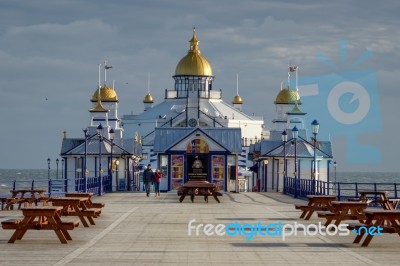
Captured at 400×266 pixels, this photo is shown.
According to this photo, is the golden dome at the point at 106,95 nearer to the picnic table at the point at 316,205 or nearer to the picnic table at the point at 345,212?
the picnic table at the point at 316,205


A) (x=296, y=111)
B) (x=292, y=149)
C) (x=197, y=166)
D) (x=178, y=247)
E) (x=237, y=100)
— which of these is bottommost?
(x=178, y=247)

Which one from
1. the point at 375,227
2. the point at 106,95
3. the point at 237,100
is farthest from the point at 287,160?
the point at 237,100

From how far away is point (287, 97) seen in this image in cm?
11006

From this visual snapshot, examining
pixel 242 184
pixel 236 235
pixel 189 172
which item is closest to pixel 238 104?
pixel 242 184

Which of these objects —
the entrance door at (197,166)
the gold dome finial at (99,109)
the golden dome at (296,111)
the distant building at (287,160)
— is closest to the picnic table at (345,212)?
the entrance door at (197,166)

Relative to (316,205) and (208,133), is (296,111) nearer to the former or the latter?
(208,133)

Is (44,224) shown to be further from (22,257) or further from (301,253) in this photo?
(301,253)

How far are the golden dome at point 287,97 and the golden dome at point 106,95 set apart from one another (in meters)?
16.6

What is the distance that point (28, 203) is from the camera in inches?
1469

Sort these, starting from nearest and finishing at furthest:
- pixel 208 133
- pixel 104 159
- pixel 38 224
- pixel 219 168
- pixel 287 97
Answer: pixel 38 224 < pixel 219 168 < pixel 208 133 < pixel 104 159 < pixel 287 97

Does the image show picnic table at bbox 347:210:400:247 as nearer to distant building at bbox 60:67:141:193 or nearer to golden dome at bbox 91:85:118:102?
distant building at bbox 60:67:141:193

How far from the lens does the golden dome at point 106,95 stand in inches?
4104

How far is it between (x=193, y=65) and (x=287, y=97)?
59.9ft

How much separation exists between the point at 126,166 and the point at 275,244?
4858 centimetres
